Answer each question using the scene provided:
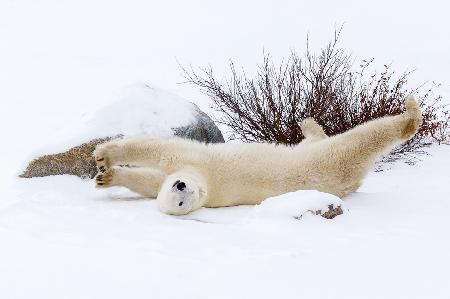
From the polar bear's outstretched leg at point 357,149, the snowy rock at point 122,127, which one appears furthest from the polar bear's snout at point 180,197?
the snowy rock at point 122,127

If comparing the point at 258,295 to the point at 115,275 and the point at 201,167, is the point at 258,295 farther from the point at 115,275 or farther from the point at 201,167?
the point at 201,167

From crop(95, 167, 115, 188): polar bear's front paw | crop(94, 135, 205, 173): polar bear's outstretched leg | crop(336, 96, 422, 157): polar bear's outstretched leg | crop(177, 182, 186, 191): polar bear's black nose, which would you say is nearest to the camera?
crop(177, 182, 186, 191): polar bear's black nose

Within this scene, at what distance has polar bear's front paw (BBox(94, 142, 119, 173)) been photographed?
4.60 m

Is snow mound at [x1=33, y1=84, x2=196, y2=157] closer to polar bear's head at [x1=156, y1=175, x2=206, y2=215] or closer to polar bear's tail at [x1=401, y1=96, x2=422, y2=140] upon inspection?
polar bear's head at [x1=156, y1=175, x2=206, y2=215]

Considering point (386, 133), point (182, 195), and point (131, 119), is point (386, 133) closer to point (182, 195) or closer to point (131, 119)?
point (182, 195)

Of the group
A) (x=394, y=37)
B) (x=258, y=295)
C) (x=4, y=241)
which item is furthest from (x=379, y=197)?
(x=394, y=37)

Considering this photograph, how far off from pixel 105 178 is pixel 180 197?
36.6 inches

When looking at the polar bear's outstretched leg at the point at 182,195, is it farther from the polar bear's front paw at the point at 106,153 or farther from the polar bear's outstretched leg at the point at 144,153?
the polar bear's front paw at the point at 106,153

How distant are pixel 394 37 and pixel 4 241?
1747cm

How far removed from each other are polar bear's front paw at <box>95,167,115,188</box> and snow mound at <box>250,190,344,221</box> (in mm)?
1272

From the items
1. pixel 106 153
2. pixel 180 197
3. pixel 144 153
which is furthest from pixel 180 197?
pixel 106 153

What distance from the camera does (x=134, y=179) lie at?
15.8 ft

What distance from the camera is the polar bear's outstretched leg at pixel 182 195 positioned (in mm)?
4020

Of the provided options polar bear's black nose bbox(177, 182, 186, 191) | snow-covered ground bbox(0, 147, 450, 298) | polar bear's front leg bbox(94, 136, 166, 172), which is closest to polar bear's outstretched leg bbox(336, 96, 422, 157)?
snow-covered ground bbox(0, 147, 450, 298)
